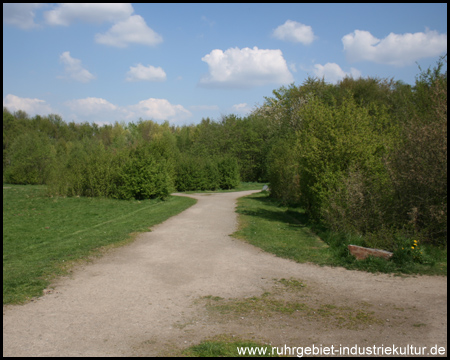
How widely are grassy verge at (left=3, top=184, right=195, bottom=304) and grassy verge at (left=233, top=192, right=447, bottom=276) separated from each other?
4.15m

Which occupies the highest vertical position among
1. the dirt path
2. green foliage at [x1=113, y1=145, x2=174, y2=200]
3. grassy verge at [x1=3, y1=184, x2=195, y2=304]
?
green foliage at [x1=113, y1=145, x2=174, y2=200]

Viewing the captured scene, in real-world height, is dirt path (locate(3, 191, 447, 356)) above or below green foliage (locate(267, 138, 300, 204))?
below

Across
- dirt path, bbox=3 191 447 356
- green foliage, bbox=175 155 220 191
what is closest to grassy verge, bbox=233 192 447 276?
dirt path, bbox=3 191 447 356

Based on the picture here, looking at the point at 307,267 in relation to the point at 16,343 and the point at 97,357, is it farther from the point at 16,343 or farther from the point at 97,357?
the point at 16,343

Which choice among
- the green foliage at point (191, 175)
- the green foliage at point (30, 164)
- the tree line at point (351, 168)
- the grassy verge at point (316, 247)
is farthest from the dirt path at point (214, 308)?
the green foliage at point (30, 164)

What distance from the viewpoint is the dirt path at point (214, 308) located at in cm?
481

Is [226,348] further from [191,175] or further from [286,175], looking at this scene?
[191,175]

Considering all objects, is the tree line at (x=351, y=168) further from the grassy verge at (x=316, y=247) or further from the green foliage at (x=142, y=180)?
the grassy verge at (x=316, y=247)

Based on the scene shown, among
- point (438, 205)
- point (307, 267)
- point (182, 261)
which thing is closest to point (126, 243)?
point (182, 261)

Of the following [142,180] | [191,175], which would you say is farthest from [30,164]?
[142,180]

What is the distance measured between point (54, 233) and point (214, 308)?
9.67 m

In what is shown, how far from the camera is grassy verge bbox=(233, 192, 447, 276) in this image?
8148 mm

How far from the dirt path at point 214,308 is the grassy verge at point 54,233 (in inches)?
23.2

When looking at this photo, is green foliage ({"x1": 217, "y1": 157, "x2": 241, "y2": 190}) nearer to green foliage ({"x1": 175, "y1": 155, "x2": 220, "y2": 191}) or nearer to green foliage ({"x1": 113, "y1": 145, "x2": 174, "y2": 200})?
green foliage ({"x1": 175, "y1": 155, "x2": 220, "y2": 191})
